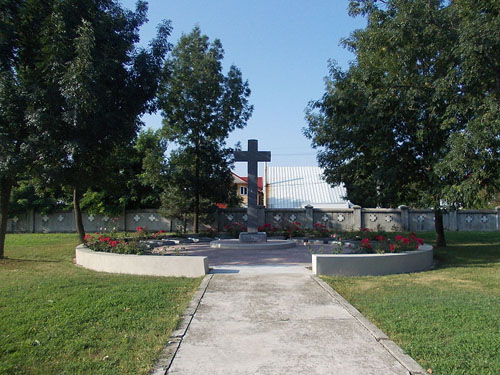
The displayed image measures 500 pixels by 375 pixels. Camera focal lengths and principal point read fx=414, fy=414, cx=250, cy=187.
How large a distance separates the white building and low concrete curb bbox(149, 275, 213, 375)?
1013 inches

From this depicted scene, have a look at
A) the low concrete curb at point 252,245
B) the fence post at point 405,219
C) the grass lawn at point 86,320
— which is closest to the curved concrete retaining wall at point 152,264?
the grass lawn at point 86,320

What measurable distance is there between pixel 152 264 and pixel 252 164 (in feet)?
23.4

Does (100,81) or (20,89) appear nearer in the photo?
(20,89)

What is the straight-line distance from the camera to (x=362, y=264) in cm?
931

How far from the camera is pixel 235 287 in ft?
25.3

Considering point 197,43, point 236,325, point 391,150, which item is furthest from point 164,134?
point 236,325

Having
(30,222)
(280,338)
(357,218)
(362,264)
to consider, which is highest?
(357,218)

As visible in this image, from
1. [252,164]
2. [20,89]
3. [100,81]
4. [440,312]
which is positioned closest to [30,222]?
[252,164]

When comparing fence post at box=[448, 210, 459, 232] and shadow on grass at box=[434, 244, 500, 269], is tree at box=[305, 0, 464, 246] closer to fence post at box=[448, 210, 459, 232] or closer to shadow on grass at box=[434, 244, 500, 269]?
shadow on grass at box=[434, 244, 500, 269]

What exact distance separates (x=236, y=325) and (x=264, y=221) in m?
19.3

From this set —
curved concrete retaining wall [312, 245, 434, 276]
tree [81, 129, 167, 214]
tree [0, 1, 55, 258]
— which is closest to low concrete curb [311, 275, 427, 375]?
curved concrete retaining wall [312, 245, 434, 276]

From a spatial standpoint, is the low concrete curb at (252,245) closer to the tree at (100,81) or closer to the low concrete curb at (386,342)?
the tree at (100,81)

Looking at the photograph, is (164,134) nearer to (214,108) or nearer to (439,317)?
(214,108)

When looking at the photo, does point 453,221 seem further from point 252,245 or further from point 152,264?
point 152,264
